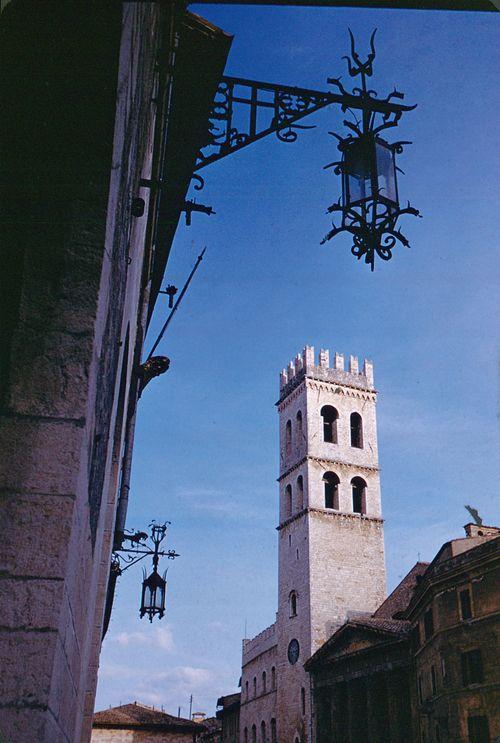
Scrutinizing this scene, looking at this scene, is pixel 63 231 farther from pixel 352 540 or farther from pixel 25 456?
pixel 352 540

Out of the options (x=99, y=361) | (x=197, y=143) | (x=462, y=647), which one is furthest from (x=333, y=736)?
(x=99, y=361)

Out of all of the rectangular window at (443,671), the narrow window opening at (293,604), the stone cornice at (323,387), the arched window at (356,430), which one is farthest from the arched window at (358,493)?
the rectangular window at (443,671)

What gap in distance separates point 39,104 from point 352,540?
4271 cm

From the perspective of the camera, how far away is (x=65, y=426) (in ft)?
6.60

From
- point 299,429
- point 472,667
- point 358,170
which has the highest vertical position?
point 299,429

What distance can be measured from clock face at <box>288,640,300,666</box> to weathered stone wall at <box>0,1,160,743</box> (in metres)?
41.8

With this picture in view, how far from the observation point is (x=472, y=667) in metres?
24.3

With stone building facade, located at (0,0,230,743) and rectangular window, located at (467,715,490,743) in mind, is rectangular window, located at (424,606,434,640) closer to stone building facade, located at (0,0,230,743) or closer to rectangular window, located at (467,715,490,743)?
rectangular window, located at (467,715,490,743)

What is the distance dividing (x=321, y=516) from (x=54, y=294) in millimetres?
41865

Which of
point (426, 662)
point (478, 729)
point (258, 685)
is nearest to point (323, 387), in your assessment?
point (258, 685)

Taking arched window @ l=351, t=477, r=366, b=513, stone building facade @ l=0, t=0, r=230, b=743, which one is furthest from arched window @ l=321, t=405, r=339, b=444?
stone building facade @ l=0, t=0, r=230, b=743

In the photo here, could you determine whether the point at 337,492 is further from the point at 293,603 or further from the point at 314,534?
the point at 293,603

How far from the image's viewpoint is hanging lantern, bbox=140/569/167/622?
12891 mm

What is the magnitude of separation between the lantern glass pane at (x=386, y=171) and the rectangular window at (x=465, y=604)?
22870 mm
